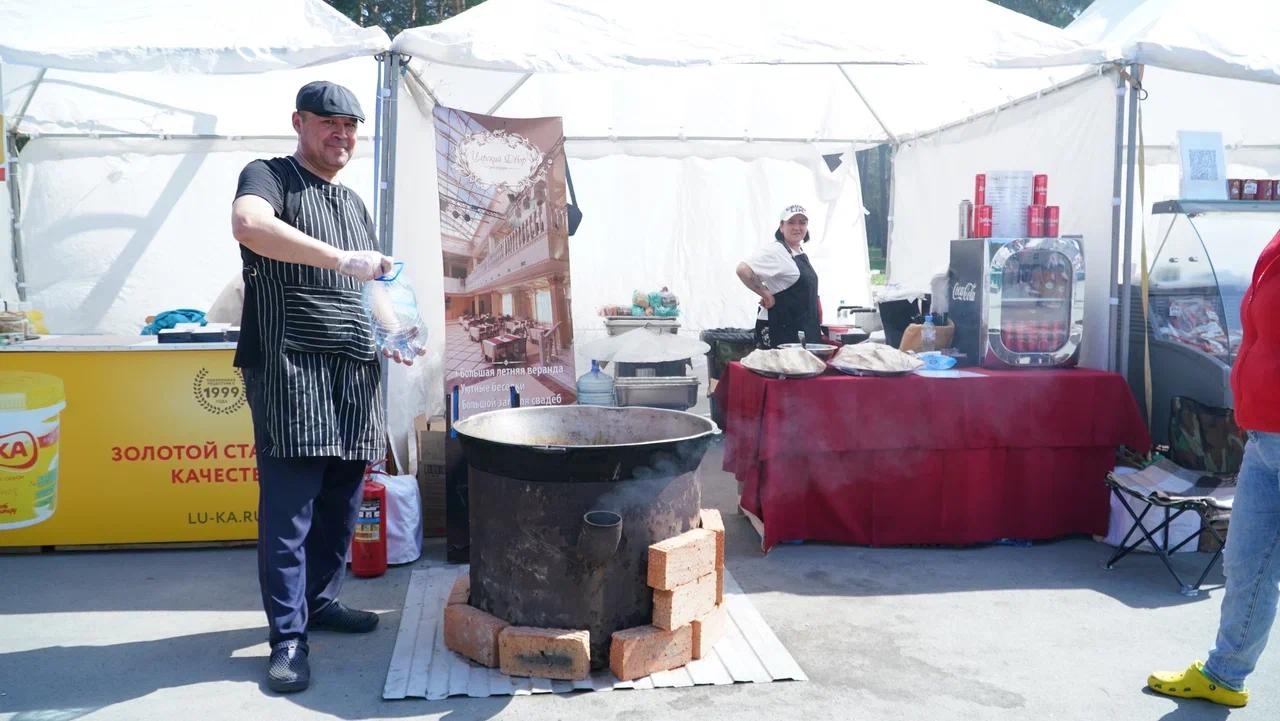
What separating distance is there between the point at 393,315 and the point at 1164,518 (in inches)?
161

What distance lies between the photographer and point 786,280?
→ 6.54 m

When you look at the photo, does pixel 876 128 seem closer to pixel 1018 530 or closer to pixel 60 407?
pixel 1018 530

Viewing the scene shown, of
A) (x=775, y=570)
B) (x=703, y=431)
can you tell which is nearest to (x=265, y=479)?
(x=703, y=431)

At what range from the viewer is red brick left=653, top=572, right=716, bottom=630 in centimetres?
350

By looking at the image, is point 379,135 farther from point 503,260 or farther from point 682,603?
point 682,603

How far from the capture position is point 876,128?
1028cm

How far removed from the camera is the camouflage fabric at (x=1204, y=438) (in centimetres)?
488

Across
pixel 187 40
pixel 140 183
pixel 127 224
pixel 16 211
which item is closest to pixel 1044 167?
pixel 187 40

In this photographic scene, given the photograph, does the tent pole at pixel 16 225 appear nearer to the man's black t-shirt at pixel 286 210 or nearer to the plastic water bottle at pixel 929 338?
the man's black t-shirt at pixel 286 210

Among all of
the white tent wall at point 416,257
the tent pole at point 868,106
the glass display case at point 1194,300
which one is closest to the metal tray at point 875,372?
the glass display case at point 1194,300

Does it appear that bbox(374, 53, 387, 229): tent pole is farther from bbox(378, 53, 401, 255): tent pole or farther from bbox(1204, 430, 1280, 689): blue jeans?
bbox(1204, 430, 1280, 689): blue jeans

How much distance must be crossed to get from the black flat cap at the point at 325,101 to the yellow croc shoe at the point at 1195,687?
3603mm

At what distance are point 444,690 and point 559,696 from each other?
1.37ft

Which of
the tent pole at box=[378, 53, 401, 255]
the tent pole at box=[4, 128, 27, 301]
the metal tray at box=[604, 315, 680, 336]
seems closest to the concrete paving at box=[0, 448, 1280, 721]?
the tent pole at box=[378, 53, 401, 255]
